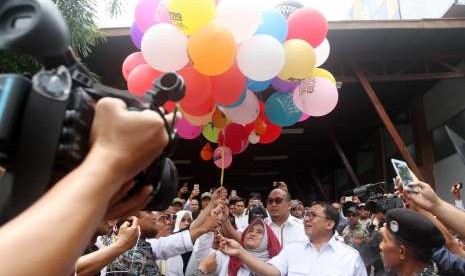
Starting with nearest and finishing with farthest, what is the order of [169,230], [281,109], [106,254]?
[106,254] → [281,109] → [169,230]

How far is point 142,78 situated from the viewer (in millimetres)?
3117

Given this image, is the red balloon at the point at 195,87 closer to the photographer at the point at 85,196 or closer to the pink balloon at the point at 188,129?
the pink balloon at the point at 188,129

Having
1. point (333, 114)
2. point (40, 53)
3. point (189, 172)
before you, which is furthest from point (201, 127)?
point (189, 172)

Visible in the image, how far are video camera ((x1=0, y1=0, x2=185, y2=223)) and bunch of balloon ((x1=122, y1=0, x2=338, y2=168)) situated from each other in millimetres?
2019

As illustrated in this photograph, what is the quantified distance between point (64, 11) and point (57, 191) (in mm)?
4631

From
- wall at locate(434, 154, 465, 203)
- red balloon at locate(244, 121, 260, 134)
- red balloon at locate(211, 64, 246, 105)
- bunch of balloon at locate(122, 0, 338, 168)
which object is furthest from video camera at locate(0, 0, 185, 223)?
wall at locate(434, 154, 465, 203)

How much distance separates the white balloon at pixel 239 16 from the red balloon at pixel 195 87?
13.3 inches

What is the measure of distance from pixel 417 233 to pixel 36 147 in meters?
2.17

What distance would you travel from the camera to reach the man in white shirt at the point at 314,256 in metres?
3.34

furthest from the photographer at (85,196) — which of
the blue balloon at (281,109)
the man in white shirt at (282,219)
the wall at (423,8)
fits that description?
the wall at (423,8)

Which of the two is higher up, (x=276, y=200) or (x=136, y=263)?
(x=276, y=200)

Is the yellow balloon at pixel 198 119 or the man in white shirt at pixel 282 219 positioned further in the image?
the man in white shirt at pixel 282 219

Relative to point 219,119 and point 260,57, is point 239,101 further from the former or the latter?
point 260,57

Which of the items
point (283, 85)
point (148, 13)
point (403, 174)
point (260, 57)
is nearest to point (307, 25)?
point (283, 85)
